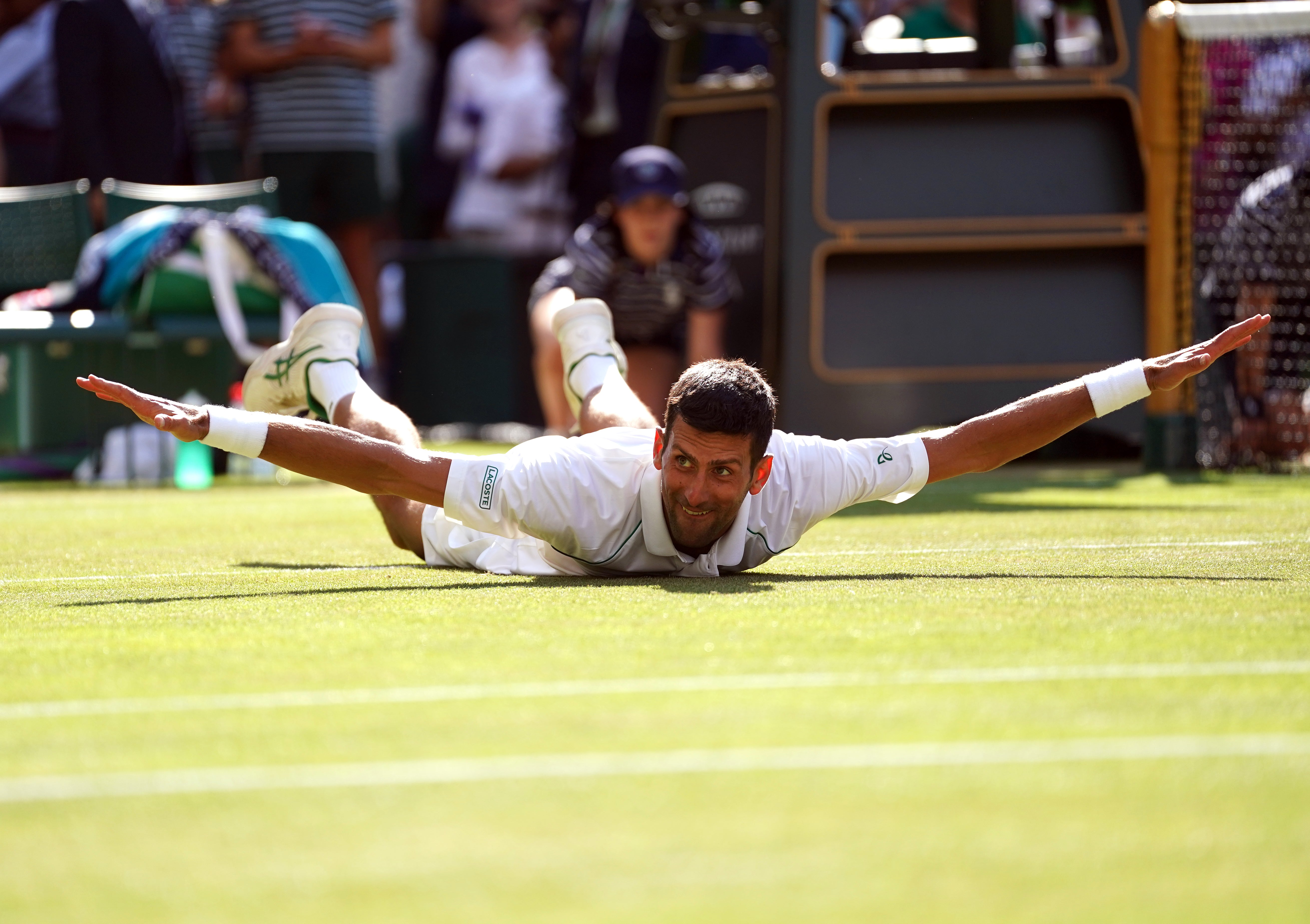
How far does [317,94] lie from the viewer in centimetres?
1122

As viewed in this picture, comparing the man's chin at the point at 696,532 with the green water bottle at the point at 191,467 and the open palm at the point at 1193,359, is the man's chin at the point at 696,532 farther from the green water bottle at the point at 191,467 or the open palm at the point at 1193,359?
the green water bottle at the point at 191,467

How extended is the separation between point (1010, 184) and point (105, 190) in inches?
194

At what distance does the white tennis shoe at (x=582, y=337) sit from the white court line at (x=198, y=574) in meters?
1.01

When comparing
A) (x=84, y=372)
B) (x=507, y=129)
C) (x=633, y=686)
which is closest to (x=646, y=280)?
(x=84, y=372)

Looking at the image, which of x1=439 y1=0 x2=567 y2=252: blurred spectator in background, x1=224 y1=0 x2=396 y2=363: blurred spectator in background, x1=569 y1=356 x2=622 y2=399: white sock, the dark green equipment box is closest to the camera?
x1=569 y1=356 x2=622 y2=399: white sock

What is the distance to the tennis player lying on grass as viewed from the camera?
4328mm

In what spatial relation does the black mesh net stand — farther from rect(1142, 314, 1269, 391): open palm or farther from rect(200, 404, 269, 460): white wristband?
rect(200, 404, 269, 460): white wristband

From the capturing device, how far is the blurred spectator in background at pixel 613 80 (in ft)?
39.2

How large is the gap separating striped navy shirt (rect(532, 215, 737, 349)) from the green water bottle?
187 cm

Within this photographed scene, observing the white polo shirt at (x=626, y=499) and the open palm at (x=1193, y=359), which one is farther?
the open palm at (x=1193, y=359)

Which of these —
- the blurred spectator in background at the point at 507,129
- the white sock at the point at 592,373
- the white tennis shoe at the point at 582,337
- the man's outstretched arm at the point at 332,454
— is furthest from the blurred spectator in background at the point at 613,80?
the man's outstretched arm at the point at 332,454

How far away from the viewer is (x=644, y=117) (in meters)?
12.1

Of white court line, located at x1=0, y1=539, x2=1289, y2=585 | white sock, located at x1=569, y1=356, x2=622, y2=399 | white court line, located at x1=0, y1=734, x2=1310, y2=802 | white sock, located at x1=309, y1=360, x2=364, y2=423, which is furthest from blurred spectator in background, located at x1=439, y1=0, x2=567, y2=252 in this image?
white court line, located at x1=0, y1=734, x2=1310, y2=802

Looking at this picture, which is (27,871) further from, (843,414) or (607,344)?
(843,414)
